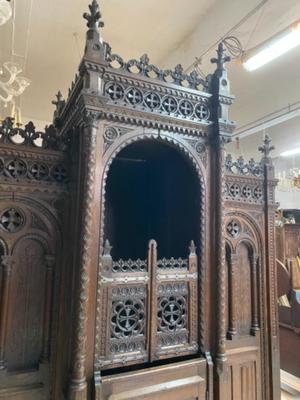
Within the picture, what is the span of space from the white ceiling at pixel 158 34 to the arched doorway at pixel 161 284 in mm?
1567

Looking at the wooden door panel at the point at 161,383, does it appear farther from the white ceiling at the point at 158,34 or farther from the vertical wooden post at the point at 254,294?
the white ceiling at the point at 158,34

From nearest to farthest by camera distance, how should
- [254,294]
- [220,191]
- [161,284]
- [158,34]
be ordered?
[161,284] → [220,191] → [254,294] → [158,34]

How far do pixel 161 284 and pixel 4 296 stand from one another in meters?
0.71

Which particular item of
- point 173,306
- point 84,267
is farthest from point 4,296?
point 173,306

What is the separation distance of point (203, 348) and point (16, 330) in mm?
904

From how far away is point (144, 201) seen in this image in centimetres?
223

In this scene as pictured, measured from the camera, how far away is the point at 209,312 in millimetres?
1522

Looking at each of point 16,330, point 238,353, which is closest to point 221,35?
point 238,353

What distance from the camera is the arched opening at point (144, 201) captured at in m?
1.87

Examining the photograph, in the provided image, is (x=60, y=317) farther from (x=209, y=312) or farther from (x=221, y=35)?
(x=221, y=35)

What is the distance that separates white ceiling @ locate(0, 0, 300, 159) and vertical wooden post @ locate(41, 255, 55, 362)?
7.55 ft

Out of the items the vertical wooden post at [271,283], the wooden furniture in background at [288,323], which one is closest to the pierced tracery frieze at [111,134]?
the vertical wooden post at [271,283]

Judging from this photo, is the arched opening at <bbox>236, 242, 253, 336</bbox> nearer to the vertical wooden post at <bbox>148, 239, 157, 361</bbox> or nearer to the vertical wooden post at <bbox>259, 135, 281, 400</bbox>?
the vertical wooden post at <bbox>259, 135, 281, 400</bbox>

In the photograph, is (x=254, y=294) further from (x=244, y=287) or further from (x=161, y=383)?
(x=161, y=383)
